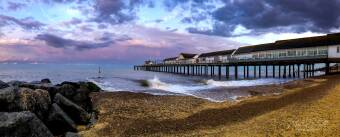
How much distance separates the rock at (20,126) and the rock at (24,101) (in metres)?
2.51

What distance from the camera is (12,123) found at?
10023 mm

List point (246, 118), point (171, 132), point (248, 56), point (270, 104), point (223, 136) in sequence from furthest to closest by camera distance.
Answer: point (248, 56) < point (270, 104) < point (246, 118) < point (171, 132) < point (223, 136)

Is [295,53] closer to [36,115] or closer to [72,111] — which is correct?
[72,111]

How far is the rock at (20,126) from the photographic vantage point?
9.90 metres

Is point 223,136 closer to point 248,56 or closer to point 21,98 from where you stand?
point 21,98

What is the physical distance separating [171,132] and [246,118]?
14.5 feet

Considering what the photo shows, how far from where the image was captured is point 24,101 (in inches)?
536

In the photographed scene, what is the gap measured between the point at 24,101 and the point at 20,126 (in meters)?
3.73

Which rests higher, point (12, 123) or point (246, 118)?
point (12, 123)

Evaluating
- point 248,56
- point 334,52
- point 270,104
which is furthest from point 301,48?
point 270,104

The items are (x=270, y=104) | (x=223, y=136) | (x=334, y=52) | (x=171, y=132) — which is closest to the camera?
(x=223, y=136)

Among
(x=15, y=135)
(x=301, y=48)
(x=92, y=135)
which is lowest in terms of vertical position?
(x=92, y=135)

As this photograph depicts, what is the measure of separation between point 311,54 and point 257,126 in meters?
41.2

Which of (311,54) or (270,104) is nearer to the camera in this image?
(270,104)
